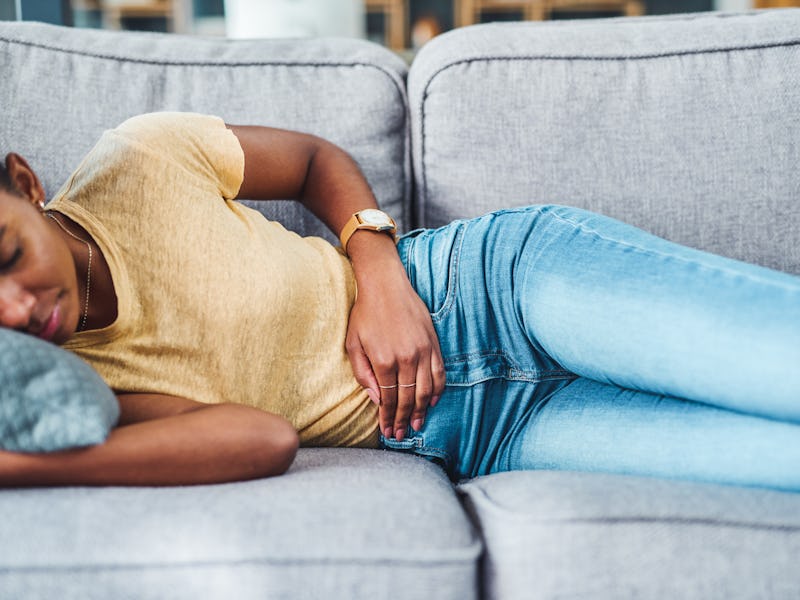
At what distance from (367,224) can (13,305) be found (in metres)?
0.50

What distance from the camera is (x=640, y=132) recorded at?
1266 mm

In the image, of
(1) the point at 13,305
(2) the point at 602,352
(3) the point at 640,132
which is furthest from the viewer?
(3) the point at 640,132

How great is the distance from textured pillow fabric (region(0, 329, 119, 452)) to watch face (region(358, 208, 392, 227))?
19.9 inches

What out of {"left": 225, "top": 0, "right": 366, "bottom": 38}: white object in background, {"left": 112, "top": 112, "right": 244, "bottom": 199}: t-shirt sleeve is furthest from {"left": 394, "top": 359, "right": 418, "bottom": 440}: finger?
{"left": 225, "top": 0, "right": 366, "bottom": 38}: white object in background

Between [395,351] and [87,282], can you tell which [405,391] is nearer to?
[395,351]

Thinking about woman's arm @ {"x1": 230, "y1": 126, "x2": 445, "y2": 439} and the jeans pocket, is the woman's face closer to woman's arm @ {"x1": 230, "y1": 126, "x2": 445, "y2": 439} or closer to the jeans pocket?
woman's arm @ {"x1": 230, "y1": 126, "x2": 445, "y2": 439}

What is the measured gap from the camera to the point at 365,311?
1029 millimetres

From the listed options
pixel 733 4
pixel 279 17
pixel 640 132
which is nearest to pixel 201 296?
pixel 640 132

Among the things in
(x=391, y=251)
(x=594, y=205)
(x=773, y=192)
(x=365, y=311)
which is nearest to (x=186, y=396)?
(x=365, y=311)

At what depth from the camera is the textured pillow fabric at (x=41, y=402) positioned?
714 mm

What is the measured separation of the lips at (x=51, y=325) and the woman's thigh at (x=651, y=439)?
2.00 feet

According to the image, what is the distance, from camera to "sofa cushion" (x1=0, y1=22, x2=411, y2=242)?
124cm

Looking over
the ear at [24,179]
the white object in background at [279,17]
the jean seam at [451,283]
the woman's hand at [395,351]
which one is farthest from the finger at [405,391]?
Result: the white object in background at [279,17]

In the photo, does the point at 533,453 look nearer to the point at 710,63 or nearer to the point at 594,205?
the point at 594,205
